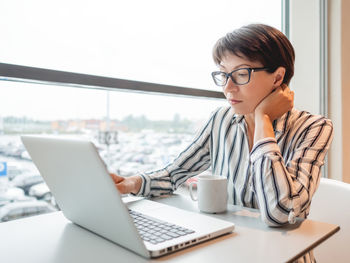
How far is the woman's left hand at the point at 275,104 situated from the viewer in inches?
38.3

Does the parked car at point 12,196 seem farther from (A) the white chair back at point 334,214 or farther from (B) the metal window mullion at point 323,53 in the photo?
(B) the metal window mullion at point 323,53

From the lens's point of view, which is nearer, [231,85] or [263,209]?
[263,209]

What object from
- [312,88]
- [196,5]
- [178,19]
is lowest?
[312,88]

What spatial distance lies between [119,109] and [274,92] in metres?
0.66

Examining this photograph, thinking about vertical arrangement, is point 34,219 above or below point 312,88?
below

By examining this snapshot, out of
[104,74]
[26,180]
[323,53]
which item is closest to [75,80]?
[104,74]

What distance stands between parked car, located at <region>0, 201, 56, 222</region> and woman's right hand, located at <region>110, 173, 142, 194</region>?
0.40 m

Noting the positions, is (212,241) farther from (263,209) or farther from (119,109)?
(119,109)

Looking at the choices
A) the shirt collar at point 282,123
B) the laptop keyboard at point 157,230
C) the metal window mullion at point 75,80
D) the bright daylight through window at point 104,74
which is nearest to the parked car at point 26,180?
the bright daylight through window at point 104,74

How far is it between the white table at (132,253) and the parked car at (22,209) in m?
0.34

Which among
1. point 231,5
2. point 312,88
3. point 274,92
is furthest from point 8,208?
point 312,88

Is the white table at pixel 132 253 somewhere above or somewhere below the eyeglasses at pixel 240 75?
below

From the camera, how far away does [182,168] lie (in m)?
1.14

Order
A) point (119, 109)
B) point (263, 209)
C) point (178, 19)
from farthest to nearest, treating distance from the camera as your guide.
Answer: point (178, 19), point (119, 109), point (263, 209)
